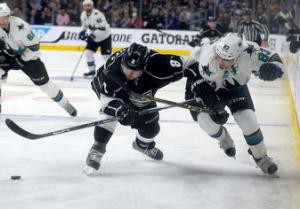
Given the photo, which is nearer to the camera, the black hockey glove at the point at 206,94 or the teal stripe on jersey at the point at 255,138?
the teal stripe on jersey at the point at 255,138

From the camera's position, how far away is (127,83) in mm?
3482

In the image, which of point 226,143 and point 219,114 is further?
point 226,143

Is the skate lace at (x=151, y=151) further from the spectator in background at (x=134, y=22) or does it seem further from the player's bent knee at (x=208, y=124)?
the spectator in background at (x=134, y=22)

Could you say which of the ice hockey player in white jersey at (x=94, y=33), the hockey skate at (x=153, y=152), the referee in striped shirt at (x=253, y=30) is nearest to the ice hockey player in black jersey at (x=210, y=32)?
the referee in striped shirt at (x=253, y=30)

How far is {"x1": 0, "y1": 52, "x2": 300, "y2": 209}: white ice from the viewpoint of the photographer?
3078mm

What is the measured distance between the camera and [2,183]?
3.36 metres

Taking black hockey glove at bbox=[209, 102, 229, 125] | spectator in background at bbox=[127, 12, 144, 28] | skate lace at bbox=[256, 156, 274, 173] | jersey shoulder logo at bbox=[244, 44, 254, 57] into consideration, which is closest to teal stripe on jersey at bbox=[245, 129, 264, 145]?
skate lace at bbox=[256, 156, 274, 173]

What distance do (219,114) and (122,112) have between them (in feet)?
1.98

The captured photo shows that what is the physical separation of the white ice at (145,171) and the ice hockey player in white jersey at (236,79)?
0.79ft

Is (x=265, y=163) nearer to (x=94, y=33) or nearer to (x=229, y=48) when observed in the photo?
(x=229, y=48)

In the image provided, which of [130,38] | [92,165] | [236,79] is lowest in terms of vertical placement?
[130,38]

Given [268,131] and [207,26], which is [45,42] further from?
[268,131]

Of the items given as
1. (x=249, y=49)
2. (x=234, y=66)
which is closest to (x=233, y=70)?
(x=234, y=66)

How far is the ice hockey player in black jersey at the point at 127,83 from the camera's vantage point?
133 inches
